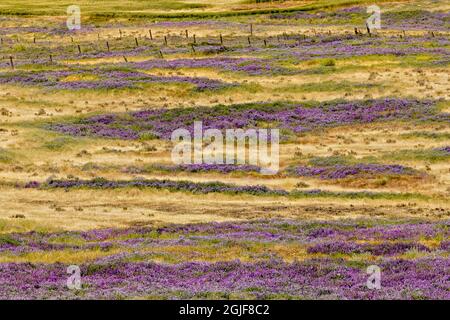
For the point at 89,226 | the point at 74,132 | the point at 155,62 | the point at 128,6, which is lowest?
the point at 89,226

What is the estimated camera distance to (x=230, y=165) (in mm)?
49562

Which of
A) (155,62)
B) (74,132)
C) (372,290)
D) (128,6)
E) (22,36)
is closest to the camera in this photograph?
(372,290)

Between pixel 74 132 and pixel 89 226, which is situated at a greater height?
pixel 74 132

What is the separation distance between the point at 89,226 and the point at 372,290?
18852 millimetres

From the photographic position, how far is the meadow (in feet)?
80.8

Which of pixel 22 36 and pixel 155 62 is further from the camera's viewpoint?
pixel 22 36

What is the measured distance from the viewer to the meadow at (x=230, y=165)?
24641 mm

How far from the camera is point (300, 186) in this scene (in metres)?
45.6
